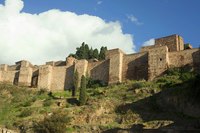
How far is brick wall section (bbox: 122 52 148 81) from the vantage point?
35938 millimetres

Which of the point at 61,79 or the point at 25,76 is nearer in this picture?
the point at 61,79

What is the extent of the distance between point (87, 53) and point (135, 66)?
50.6ft

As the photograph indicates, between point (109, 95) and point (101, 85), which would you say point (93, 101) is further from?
point (101, 85)

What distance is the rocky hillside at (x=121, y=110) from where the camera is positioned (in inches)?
979

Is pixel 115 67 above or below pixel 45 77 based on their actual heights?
above

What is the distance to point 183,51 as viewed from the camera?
34.3 m

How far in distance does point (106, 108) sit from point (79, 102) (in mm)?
3072

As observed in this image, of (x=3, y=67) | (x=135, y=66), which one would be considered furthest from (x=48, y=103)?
(x=3, y=67)

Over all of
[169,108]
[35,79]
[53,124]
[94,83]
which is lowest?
[53,124]

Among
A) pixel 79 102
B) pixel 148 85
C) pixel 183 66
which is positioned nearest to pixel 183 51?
pixel 183 66

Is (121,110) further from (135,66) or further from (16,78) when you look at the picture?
(16,78)

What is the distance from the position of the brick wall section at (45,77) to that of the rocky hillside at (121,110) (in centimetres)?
691

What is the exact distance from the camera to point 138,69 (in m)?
36.4

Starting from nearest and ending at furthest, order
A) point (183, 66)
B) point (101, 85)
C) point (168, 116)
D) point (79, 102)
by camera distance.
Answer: point (168, 116) → point (79, 102) → point (183, 66) → point (101, 85)
